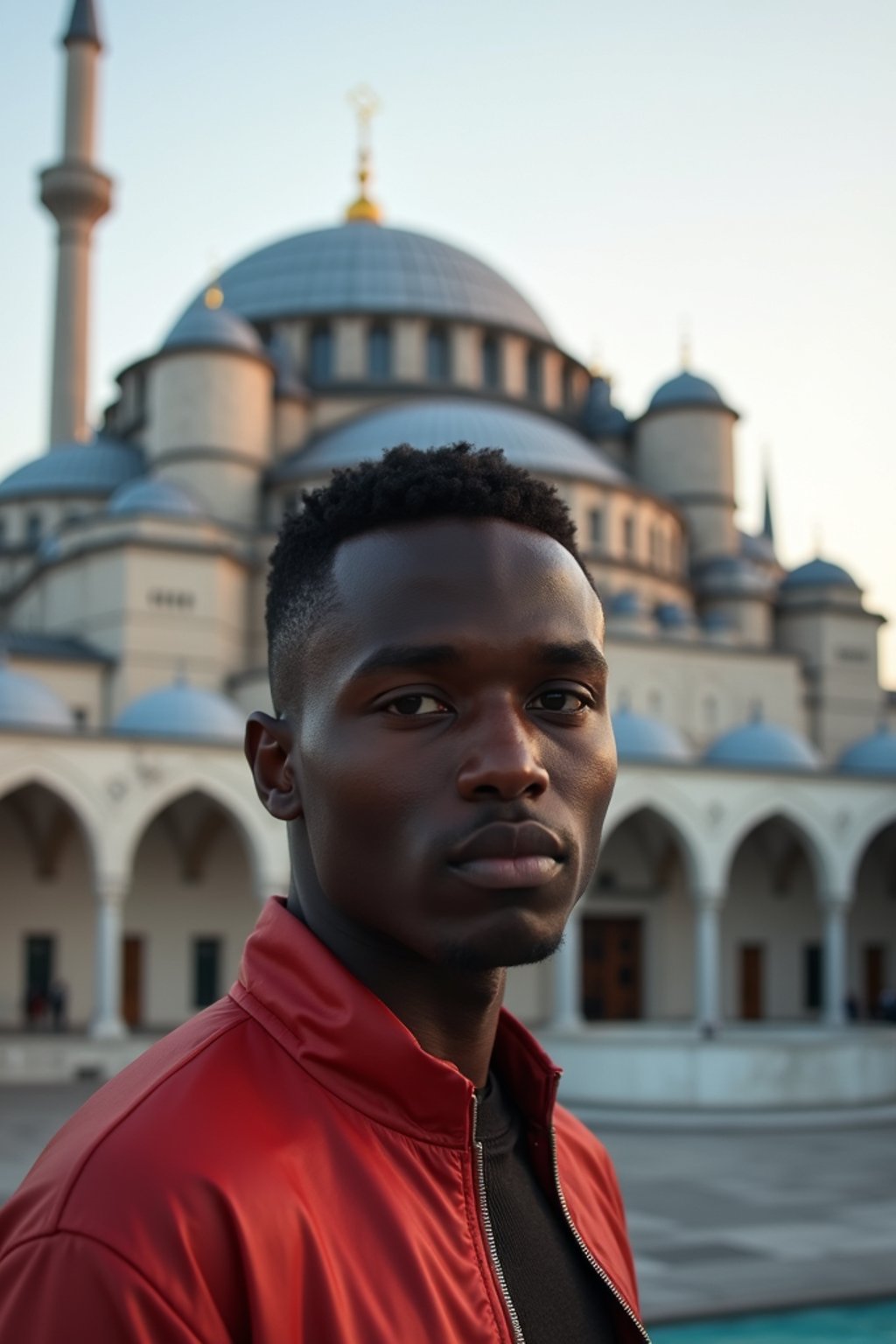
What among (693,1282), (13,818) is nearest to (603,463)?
(13,818)

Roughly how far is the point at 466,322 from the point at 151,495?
1193 cm

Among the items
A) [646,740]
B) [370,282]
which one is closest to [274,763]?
[646,740]

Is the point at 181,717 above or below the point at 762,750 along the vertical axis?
above

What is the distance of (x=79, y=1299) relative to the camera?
110cm

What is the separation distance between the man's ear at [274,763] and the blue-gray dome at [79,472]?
35.4 metres

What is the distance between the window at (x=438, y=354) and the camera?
37.1m

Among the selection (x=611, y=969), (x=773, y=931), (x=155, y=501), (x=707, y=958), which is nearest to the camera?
(x=707, y=958)

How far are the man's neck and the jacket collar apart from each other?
0.03m

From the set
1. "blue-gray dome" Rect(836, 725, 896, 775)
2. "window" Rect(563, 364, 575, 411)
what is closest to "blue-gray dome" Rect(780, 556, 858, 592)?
"blue-gray dome" Rect(836, 725, 896, 775)

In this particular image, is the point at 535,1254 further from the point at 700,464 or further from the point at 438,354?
the point at 700,464

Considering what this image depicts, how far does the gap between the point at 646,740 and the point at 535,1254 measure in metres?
24.6

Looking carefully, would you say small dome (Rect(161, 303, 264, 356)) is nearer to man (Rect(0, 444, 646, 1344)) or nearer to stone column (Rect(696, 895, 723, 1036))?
stone column (Rect(696, 895, 723, 1036))

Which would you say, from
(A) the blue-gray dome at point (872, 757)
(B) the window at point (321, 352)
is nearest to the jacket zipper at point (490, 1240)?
(A) the blue-gray dome at point (872, 757)

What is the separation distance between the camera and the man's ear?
154 cm
